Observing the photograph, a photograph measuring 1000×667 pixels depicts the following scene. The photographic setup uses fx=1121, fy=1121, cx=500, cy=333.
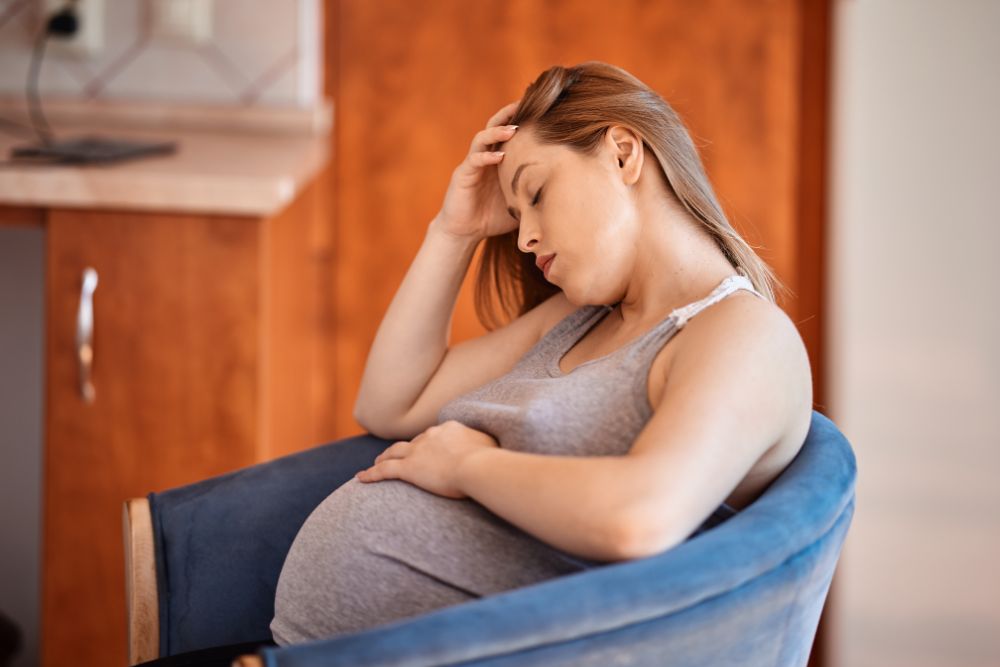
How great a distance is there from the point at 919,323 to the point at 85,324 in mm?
1364

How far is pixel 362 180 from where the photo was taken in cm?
221

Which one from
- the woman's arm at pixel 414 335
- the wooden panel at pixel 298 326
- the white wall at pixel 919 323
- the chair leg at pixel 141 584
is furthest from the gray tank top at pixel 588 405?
the white wall at pixel 919 323

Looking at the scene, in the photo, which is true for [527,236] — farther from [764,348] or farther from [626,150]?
[764,348]

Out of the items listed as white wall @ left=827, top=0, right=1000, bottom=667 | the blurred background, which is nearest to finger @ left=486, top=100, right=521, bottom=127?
the blurred background

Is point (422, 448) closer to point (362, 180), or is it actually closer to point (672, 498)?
point (672, 498)

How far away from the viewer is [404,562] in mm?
930

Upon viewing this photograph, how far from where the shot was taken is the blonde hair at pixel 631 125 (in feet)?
3.40

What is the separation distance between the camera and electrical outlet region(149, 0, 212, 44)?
2.08 meters

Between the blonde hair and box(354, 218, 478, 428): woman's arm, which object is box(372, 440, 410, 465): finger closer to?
box(354, 218, 478, 428): woman's arm

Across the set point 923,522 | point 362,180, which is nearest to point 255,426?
point 362,180

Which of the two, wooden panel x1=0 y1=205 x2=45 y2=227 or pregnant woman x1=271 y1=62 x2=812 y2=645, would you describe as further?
wooden panel x1=0 y1=205 x2=45 y2=227

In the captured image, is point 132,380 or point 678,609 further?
point 132,380

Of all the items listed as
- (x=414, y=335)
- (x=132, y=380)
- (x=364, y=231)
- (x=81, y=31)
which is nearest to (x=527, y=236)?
(x=414, y=335)

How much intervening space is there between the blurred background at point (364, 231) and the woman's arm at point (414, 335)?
41cm
